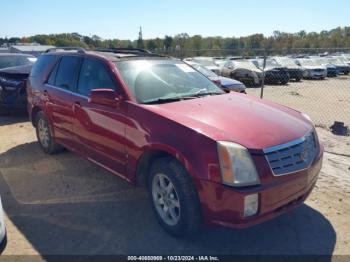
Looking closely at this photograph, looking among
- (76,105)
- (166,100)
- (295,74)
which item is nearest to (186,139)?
(166,100)

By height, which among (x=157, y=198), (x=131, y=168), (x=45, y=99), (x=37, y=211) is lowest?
(x=37, y=211)

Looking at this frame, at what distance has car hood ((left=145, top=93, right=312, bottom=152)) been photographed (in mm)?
3014

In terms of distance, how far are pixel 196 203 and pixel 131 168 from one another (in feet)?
3.16

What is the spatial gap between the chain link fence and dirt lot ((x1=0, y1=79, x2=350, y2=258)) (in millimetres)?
5347

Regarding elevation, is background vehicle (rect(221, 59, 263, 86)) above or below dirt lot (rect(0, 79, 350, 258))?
above

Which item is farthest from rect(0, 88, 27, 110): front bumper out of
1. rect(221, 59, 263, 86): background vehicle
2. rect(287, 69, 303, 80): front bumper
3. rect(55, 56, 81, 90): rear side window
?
rect(287, 69, 303, 80): front bumper

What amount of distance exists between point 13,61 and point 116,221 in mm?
8313

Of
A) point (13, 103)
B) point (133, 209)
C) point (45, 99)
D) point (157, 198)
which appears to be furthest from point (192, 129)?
point (13, 103)

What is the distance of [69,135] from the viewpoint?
486cm

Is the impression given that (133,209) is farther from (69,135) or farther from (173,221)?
(69,135)

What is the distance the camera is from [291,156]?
3090 millimetres

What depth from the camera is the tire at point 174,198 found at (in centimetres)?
307

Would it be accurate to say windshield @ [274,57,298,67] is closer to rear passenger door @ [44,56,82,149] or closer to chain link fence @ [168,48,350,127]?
chain link fence @ [168,48,350,127]

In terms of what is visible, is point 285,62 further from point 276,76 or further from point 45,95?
point 45,95
